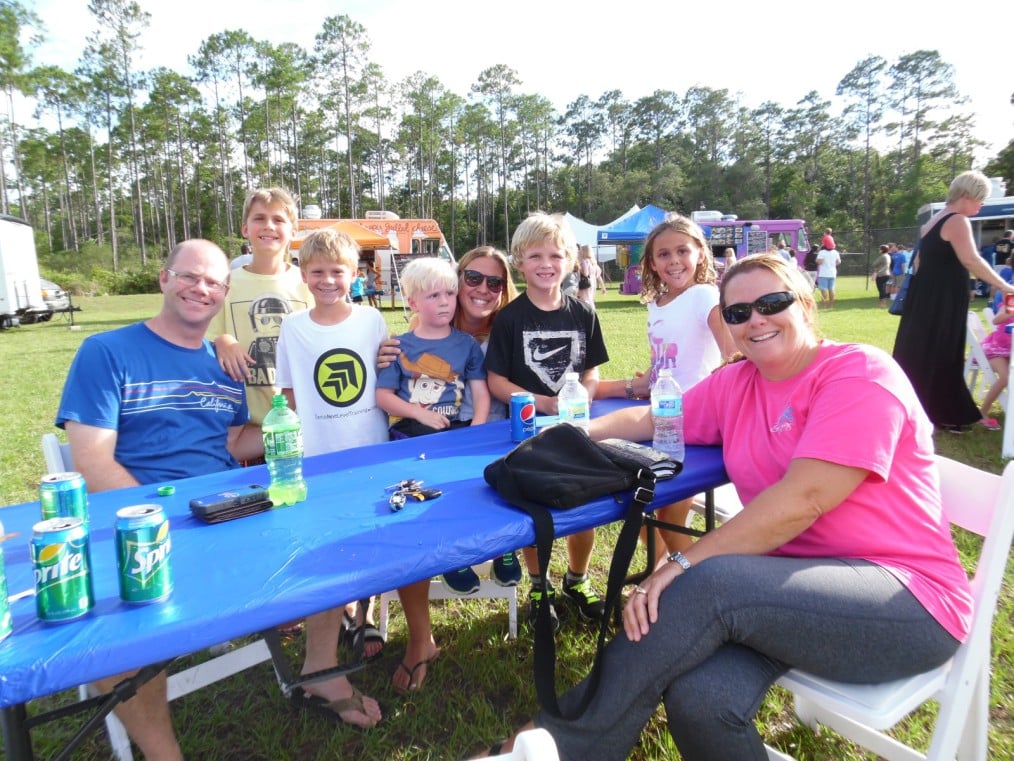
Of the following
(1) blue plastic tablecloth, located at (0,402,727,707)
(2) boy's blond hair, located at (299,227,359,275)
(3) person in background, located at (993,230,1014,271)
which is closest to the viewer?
(1) blue plastic tablecloth, located at (0,402,727,707)

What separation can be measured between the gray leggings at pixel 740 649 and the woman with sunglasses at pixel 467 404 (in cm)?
113

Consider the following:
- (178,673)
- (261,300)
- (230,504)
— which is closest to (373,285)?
(261,300)

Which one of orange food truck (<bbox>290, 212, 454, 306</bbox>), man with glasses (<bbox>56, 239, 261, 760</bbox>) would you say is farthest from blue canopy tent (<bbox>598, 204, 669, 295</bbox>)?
man with glasses (<bbox>56, 239, 261, 760</bbox>)

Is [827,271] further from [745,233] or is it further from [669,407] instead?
[669,407]

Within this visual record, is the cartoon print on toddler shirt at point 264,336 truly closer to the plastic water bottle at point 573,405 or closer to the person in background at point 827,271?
the plastic water bottle at point 573,405

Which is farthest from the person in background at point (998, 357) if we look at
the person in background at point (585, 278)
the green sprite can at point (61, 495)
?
the person in background at point (585, 278)

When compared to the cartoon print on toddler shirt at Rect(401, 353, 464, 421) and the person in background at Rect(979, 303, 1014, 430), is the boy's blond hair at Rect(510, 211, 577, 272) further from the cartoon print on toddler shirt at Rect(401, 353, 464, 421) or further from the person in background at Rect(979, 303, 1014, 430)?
the person in background at Rect(979, 303, 1014, 430)

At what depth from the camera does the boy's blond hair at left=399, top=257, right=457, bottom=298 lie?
2.74 m

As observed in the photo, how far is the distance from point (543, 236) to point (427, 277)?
564 millimetres

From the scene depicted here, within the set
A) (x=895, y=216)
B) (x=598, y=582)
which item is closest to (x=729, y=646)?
(x=598, y=582)

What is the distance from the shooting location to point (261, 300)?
3.12m

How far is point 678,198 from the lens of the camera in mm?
55125

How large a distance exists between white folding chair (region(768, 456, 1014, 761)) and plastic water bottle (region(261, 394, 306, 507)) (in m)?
1.45

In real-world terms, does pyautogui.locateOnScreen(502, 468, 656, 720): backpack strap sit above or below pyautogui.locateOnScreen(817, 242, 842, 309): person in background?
below
